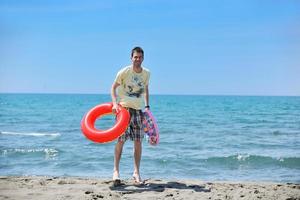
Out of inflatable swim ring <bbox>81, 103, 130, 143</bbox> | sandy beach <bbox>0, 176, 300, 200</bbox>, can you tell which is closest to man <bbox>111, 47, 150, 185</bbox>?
inflatable swim ring <bbox>81, 103, 130, 143</bbox>

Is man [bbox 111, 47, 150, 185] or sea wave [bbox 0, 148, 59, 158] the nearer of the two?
man [bbox 111, 47, 150, 185]

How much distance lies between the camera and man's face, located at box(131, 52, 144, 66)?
5.41m

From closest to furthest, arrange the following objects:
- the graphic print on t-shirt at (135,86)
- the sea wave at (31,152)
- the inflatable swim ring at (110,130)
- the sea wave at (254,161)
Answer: the inflatable swim ring at (110,130)
the graphic print on t-shirt at (135,86)
the sea wave at (254,161)
the sea wave at (31,152)

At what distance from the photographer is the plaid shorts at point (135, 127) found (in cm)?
560

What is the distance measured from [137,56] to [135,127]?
0.91 metres

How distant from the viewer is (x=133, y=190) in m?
5.24

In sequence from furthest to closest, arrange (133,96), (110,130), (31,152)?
(31,152)
(133,96)
(110,130)

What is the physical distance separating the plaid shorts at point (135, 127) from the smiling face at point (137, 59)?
583mm

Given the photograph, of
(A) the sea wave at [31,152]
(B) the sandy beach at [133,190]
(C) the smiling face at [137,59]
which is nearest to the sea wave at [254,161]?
(B) the sandy beach at [133,190]

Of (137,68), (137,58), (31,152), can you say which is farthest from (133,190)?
(31,152)

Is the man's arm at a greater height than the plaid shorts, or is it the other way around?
the man's arm

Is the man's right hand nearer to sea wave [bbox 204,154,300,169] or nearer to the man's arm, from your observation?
the man's arm

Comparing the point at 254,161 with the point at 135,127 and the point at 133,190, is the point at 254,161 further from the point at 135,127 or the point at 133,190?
the point at 133,190

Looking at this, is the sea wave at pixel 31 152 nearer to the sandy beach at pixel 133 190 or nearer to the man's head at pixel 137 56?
the sandy beach at pixel 133 190
